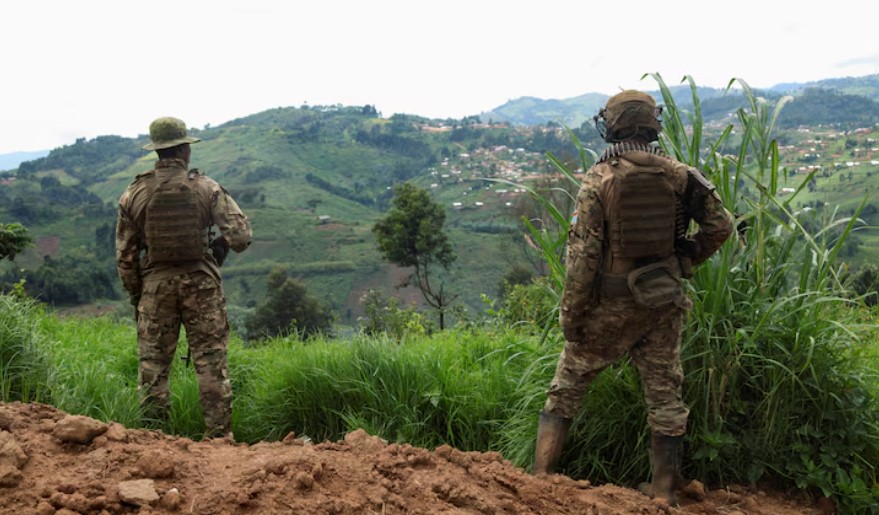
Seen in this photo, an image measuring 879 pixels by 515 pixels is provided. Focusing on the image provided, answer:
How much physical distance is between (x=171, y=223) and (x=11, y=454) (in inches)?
73.3

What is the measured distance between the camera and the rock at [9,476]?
1.96m

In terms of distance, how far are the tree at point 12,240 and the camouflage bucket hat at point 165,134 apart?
3.58m

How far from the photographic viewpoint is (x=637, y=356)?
9.68 feet

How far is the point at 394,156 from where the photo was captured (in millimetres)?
102000

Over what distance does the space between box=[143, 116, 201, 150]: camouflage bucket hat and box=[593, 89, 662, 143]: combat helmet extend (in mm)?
2382

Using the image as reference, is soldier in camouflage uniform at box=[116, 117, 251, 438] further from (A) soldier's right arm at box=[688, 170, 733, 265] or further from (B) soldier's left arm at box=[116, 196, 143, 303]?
(A) soldier's right arm at box=[688, 170, 733, 265]

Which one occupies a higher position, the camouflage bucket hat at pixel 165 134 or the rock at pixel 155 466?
the camouflage bucket hat at pixel 165 134

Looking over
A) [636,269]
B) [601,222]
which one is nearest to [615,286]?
[636,269]

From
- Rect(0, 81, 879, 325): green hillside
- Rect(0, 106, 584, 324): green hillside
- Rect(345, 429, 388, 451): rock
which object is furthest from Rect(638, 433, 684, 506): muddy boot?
Rect(0, 106, 584, 324): green hillside

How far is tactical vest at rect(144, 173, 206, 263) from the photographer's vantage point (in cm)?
374

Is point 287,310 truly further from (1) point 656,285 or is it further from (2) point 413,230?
(1) point 656,285

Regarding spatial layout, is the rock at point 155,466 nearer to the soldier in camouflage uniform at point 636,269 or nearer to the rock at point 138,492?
the rock at point 138,492

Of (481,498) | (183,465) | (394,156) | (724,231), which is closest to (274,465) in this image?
(183,465)

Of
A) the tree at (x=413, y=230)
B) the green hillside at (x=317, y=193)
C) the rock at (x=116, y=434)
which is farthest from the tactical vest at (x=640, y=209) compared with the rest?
the green hillside at (x=317, y=193)
